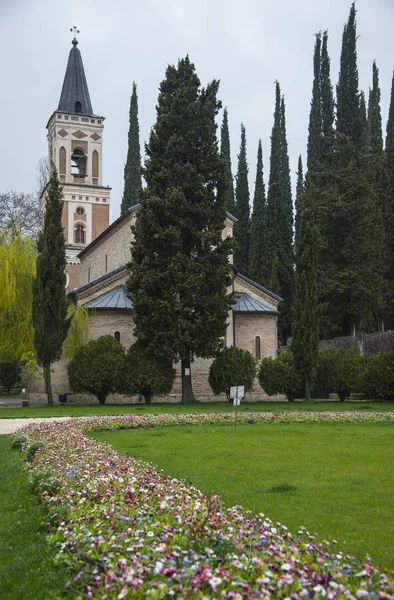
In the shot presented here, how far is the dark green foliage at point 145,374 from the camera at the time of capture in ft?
96.2

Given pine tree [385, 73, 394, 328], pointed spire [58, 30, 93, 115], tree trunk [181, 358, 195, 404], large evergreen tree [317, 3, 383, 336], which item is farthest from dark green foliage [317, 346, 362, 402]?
pointed spire [58, 30, 93, 115]

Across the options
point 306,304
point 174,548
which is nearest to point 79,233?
point 306,304

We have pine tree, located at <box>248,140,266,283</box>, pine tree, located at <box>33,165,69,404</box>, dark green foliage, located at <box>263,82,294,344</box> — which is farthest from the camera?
pine tree, located at <box>248,140,266,283</box>

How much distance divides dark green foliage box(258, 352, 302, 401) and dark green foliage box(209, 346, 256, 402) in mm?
664

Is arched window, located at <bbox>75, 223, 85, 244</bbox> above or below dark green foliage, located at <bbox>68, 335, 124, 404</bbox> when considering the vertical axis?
above

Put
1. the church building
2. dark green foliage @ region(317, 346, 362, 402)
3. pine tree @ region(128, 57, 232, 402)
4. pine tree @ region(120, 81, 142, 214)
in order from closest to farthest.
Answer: pine tree @ region(128, 57, 232, 402), dark green foliage @ region(317, 346, 362, 402), the church building, pine tree @ region(120, 81, 142, 214)

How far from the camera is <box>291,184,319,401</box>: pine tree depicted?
29750 mm

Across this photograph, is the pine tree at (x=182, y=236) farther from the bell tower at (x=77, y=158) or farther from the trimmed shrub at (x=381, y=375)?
the bell tower at (x=77, y=158)

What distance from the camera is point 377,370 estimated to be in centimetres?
2847

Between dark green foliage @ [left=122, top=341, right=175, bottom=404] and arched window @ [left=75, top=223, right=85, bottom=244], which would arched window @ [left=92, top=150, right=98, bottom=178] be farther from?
dark green foliage @ [left=122, top=341, right=175, bottom=404]

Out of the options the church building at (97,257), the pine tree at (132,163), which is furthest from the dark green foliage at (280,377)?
the pine tree at (132,163)

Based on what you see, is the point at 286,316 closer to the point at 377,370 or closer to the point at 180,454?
the point at 377,370

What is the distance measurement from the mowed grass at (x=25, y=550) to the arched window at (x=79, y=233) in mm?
43228

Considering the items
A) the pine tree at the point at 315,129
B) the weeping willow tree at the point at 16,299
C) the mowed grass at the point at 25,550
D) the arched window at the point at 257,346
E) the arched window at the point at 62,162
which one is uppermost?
the pine tree at the point at 315,129
